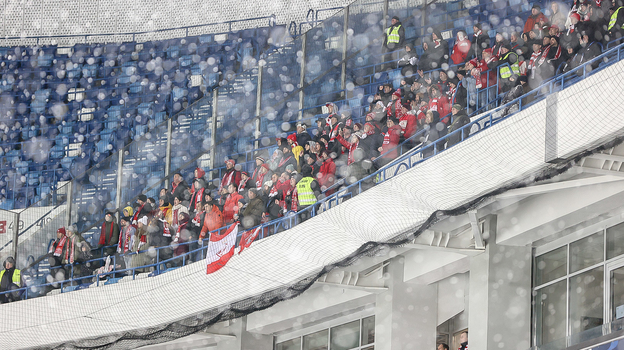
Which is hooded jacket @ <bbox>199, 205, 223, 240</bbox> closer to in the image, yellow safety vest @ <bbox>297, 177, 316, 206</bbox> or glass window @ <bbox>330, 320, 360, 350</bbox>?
yellow safety vest @ <bbox>297, 177, 316, 206</bbox>

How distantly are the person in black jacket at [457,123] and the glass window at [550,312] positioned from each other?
195 centimetres

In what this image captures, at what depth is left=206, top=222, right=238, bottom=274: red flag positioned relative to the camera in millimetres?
8766

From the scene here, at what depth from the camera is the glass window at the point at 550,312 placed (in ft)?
25.3

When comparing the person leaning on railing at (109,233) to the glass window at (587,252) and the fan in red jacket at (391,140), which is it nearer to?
the fan in red jacket at (391,140)

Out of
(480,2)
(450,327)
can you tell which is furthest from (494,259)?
(480,2)

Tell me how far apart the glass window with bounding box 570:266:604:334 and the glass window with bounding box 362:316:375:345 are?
325 cm

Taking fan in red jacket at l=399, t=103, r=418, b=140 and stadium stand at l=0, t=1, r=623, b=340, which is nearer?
stadium stand at l=0, t=1, r=623, b=340

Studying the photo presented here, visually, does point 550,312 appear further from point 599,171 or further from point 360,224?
point 360,224

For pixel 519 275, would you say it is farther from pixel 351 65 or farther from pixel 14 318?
pixel 14 318

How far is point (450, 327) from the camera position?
1011 cm

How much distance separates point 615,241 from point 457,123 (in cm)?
182

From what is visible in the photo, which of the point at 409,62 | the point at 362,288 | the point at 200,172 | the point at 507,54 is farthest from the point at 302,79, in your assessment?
the point at 507,54

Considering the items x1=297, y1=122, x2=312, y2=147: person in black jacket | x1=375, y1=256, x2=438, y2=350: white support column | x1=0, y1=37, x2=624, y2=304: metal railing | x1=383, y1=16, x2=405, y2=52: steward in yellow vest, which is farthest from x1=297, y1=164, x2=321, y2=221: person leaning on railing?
x1=383, y1=16, x2=405, y2=52: steward in yellow vest

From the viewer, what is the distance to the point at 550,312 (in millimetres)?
7820
